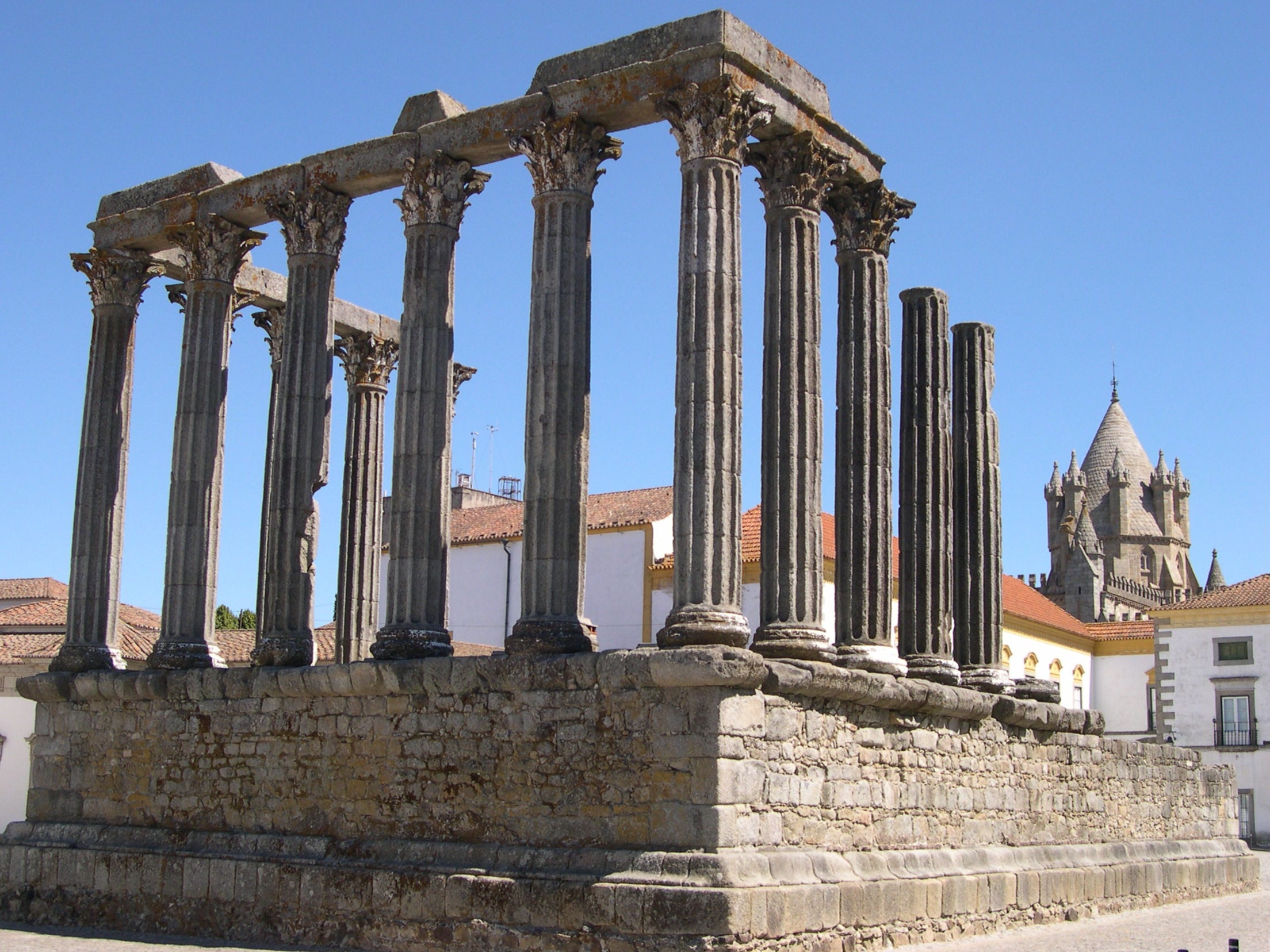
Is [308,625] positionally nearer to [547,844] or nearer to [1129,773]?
[547,844]

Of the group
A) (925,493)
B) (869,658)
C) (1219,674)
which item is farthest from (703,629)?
(1219,674)

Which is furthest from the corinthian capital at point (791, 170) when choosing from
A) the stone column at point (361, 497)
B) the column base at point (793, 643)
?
the stone column at point (361, 497)

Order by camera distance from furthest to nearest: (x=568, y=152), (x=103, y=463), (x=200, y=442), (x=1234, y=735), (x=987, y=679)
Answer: (x=1234, y=735) < (x=103, y=463) < (x=200, y=442) < (x=987, y=679) < (x=568, y=152)

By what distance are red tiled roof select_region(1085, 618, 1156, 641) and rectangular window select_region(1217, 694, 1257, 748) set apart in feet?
34.0

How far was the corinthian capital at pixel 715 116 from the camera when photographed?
14609mm

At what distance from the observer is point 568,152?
15516mm

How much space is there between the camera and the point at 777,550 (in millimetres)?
14883

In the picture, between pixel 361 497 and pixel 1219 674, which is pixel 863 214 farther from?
pixel 1219 674

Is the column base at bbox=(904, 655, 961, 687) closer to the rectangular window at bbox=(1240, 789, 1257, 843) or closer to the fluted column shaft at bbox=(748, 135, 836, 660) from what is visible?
the fluted column shaft at bbox=(748, 135, 836, 660)

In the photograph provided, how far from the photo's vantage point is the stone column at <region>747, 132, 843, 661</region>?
1483cm

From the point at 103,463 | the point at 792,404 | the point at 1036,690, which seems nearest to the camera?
the point at 792,404

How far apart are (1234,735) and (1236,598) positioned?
3.68m

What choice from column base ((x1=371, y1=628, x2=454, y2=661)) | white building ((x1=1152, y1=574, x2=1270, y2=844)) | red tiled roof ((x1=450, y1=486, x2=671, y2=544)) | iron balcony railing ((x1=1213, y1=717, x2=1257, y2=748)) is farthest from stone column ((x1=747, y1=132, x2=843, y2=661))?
iron balcony railing ((x1=1213, y1=717, x2=1257, y2=748))

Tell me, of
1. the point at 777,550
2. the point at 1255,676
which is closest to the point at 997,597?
the point at 777,550
